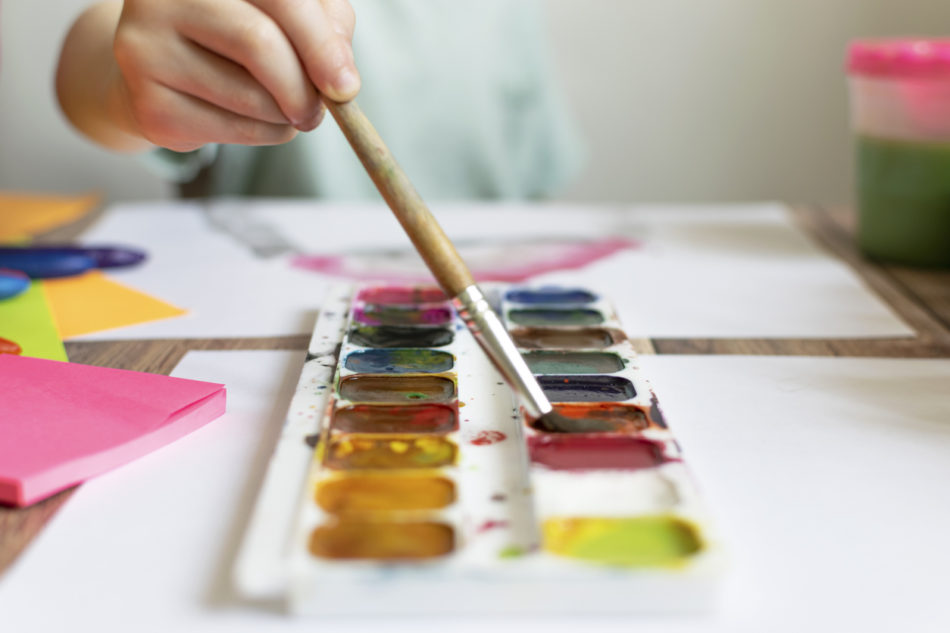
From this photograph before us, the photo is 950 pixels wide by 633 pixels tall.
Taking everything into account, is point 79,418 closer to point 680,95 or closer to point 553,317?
point 553,317

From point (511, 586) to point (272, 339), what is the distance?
0.31m

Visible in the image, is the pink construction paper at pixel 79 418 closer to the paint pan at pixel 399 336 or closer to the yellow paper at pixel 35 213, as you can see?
the paint pan at pixel 399 336

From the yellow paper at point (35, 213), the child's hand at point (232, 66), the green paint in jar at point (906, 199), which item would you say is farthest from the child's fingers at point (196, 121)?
the green paint in jar at point (906, 199)

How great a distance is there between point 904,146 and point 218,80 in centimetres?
52

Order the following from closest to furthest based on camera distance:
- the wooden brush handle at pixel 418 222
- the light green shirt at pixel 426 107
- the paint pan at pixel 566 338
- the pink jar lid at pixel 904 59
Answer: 1. the wooden brush handle at pixel 418 222
2. the paint pan at pixel 566 338
3. the pink jar lid at pixel 904 59
4. the light green shirt at pixel 426 107

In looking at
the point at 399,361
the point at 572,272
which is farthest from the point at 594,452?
the point at 572,272

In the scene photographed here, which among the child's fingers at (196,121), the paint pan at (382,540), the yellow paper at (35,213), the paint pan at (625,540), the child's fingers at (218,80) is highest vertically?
the child's fingers at (218,80)

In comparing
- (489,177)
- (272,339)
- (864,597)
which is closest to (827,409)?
(864,597)

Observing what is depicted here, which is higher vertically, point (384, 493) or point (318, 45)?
point (318, 45)

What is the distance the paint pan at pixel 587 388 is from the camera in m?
0.41

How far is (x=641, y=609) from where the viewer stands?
0.93 feet

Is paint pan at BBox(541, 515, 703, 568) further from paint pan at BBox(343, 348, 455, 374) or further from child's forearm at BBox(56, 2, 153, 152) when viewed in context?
child's forearm at BBox(56, 2, 153, 152)

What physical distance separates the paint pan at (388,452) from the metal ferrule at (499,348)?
40 mm

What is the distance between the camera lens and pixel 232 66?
17.9 inches
